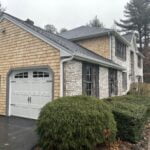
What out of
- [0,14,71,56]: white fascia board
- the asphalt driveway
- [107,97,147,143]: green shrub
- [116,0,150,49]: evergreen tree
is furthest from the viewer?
[116,0,150,49]: evergreen tree

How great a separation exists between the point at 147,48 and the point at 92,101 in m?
32.1

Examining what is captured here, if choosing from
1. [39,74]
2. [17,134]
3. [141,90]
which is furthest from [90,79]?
[141,90]

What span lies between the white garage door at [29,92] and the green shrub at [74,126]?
3460mm

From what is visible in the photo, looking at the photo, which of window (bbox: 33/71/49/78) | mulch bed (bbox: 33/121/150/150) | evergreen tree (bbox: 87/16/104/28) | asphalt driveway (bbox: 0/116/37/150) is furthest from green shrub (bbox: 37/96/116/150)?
evergreen tree (bbox: 87/16/104/28)

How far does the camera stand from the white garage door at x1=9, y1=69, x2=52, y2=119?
8734mm

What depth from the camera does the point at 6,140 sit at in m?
6.13

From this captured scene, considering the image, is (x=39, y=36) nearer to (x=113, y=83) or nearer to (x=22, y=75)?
(x=22, y=75)

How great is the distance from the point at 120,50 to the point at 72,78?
8964 mm

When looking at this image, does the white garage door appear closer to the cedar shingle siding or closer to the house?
the house

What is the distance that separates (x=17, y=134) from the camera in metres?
6.83

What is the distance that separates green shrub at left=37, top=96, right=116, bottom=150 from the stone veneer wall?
2.78 meters

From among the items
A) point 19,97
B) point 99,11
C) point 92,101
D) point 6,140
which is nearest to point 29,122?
point 19,97

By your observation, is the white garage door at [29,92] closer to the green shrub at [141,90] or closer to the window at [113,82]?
the window at [113,82]

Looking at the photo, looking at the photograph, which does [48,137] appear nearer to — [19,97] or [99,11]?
[19,97]
